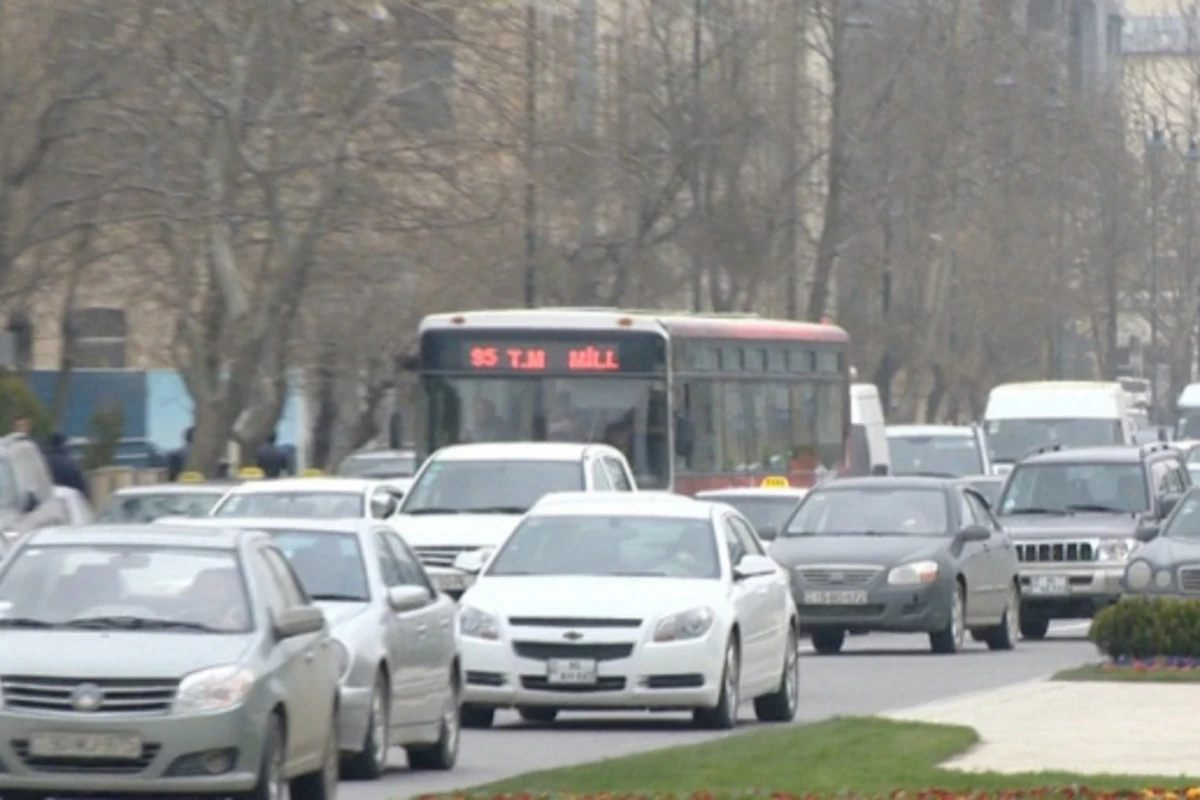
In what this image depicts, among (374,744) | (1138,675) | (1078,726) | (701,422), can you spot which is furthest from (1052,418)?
(374,744)

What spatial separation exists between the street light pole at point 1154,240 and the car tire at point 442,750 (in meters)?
65.0

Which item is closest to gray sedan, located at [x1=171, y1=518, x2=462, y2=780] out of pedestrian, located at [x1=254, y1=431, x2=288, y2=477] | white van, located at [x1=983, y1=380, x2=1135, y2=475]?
pedestrian, located at [x1=254, y1=431, x2=288, y2=477]

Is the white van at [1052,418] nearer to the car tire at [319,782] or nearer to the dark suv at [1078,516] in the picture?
the dark suv at [1078,516]

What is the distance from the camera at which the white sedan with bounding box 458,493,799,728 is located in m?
20.9

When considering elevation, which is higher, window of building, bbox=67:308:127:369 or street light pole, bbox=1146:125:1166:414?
street light pole, bbox=1146:125:1166:414

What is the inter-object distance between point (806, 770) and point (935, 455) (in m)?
32.8

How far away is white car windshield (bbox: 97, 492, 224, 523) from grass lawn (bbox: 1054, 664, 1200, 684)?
24.0ft

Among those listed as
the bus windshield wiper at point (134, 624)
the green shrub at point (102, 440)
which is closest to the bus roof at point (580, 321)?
the green shrub at point (102, 440)

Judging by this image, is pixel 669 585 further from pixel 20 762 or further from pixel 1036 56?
pixel 1036 56

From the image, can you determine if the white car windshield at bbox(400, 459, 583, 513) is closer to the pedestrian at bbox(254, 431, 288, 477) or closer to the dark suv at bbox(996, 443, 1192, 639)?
the dark suv at bbox(996, 443, 1192, 639)

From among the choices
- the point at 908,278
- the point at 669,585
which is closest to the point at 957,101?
the point at 908,278

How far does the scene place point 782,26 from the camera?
58.2 metres

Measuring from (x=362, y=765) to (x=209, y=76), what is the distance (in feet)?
63.8

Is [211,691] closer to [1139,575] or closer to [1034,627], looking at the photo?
[1139,575]
